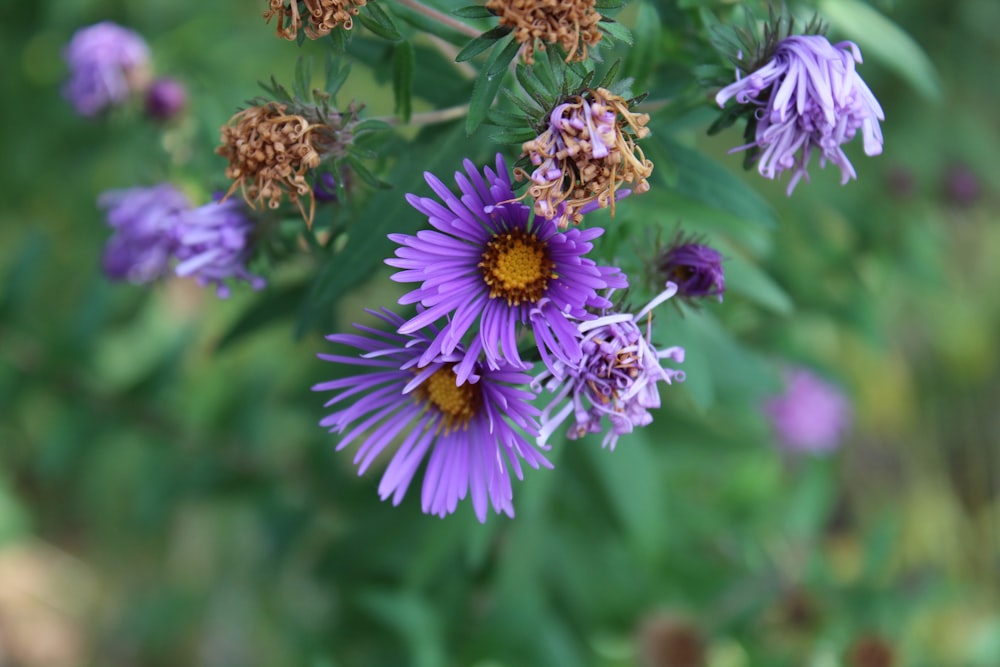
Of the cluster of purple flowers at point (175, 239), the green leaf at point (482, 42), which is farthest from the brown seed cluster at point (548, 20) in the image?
the cluster of purple flowers at point (175, 239)

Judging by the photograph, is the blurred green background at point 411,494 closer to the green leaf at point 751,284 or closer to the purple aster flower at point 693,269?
the green leaf at point 751,284

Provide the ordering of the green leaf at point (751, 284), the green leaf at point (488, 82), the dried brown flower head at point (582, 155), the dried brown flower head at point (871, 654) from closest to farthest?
the dried brown flower head at point (582, 155) < the green leaf at point (488, 82) < the green leaf at point (751, 284) < the dried brown flower head at point (871, 654)

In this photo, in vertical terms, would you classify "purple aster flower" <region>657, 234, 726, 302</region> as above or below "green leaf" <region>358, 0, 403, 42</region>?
below

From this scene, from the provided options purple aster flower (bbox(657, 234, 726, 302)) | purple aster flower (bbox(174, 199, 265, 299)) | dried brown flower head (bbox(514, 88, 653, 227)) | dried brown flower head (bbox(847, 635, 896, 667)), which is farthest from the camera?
dried brown flower head (bbox(847, 635, 896, 667))

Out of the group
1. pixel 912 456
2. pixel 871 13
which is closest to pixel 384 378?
pixel 871 13

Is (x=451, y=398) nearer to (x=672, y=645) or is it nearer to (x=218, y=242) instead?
(x=218, y=242)

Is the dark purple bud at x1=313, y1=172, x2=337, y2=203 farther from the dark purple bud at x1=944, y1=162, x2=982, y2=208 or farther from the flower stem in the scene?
the dark purple bud at x1=944, y1=162, x2=982, y2=208

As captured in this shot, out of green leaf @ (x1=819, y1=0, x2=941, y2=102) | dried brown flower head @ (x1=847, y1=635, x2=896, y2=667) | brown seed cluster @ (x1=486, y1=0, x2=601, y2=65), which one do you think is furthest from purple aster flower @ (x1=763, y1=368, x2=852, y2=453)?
brown seed cluster @ (x1=486, y1=0, x2=601, y2=65)
